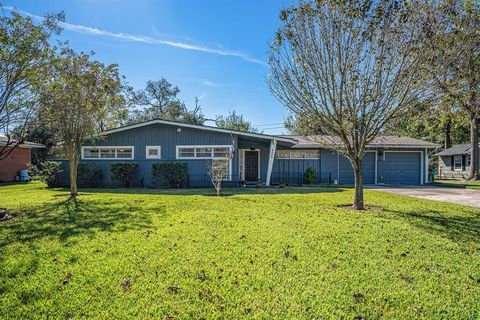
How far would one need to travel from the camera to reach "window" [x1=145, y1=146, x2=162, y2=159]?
1585 cm

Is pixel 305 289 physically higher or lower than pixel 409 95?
lower

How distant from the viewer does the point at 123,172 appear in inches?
601

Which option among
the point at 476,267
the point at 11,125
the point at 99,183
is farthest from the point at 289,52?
the point at 99,183

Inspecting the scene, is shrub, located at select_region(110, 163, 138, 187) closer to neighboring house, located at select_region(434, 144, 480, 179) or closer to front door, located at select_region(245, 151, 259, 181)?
front door, located at select_region(245, 151, 259, 181)

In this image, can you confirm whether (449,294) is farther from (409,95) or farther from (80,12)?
(80,12)

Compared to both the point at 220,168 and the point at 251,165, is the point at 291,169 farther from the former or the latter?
the point at 220,168

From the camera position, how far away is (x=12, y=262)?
3.92 metres

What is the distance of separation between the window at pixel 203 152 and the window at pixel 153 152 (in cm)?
107

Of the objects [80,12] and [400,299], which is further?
[80,12]

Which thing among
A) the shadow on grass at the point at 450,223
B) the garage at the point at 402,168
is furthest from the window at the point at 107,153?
the garage at the point at 402,168

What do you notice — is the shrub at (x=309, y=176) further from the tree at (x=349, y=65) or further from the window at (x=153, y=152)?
the tree at (x=349, y=65)

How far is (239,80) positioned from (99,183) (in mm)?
10549

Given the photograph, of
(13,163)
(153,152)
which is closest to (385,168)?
(153,152)

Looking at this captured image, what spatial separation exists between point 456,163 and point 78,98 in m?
34.4
